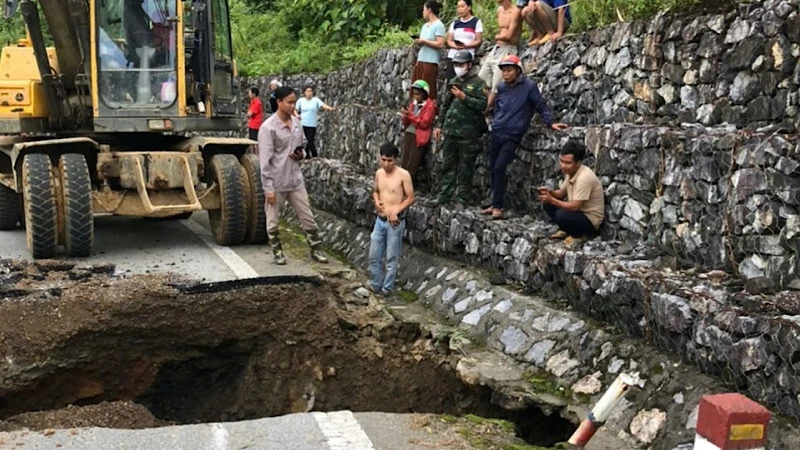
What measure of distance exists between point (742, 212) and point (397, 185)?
3987mm

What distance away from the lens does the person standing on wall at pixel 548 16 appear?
927 centimetres

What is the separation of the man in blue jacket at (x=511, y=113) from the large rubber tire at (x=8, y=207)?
6.66 m

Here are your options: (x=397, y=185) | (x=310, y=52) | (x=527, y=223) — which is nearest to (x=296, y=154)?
(x=397, y=185)

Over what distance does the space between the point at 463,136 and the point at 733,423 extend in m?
6.54

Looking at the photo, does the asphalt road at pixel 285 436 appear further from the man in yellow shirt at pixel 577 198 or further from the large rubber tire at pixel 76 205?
the large rubber tire at pixel 76 205

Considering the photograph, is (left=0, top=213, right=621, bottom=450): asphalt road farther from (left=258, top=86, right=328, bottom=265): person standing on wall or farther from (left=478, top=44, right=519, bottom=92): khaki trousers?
(left=478, top=44, right=519, bottom=92): khaki trousers

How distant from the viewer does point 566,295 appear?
296 inches

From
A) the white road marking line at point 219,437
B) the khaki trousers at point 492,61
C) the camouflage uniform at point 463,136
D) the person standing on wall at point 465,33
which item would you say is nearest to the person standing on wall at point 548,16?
the khaki trousers at point 492,61

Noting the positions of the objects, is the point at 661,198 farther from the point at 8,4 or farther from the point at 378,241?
the point at 8,4

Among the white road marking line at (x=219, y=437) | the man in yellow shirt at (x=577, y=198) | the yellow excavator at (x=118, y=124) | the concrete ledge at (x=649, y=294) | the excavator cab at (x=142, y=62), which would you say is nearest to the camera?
the white road marking line at (x=219, y=437)

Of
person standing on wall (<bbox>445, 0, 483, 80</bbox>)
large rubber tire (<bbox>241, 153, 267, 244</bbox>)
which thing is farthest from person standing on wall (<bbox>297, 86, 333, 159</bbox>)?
person standing on wall (<bbox>445, 0, 483, 80</bbox>)

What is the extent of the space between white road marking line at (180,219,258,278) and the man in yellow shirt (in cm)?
316

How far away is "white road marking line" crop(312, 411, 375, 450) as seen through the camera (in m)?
4.77

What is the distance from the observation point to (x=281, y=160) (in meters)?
9.30
